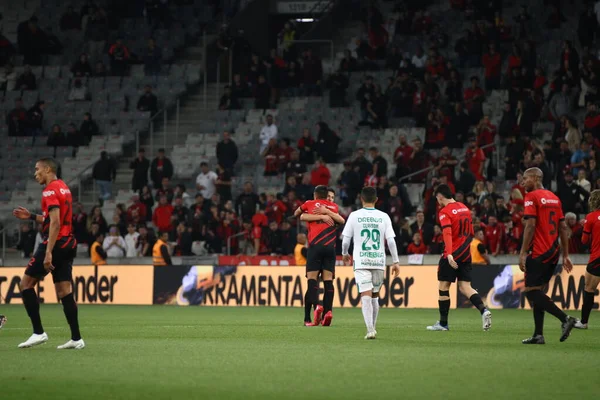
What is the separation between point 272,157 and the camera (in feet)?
117

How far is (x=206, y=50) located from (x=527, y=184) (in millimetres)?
29020

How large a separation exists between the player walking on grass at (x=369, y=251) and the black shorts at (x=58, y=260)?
420cm

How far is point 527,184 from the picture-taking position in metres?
15.3

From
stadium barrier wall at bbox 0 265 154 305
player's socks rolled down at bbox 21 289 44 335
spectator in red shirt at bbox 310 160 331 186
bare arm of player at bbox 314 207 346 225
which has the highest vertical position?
spectator in red shirt at bbox 310 160 331 186

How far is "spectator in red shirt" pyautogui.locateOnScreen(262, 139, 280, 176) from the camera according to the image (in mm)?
35625

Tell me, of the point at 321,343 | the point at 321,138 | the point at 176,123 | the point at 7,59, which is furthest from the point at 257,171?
the point at 321,343

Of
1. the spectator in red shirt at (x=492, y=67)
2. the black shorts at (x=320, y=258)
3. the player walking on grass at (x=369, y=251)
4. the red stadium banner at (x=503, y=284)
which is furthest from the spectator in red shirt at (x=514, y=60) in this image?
the player walking on grass at (x=369, y=251)

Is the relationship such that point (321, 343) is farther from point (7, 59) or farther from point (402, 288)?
point (7, 59)

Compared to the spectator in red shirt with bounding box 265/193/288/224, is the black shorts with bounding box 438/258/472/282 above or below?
below

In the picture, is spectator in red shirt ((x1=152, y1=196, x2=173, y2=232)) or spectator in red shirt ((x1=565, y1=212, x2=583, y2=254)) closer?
spectator in red shirt ((x1=565, y1=212, x2=583, y2=254))

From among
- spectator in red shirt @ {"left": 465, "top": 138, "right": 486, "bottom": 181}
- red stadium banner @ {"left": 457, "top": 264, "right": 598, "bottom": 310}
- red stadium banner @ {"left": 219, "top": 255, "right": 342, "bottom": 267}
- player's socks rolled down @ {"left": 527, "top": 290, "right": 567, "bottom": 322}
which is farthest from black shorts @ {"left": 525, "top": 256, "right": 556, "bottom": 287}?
spectator in red shirt @ {"left": 465, "top": 138, "right": 486, "bottom": 181}

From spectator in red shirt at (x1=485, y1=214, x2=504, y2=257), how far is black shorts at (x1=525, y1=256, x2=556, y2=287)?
43.5 feet

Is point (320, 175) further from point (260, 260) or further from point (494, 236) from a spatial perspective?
point (494, 236)

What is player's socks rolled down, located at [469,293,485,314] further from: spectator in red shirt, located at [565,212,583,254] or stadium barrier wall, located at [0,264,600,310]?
spectator in red shirt, located at [565,212,583,254]
